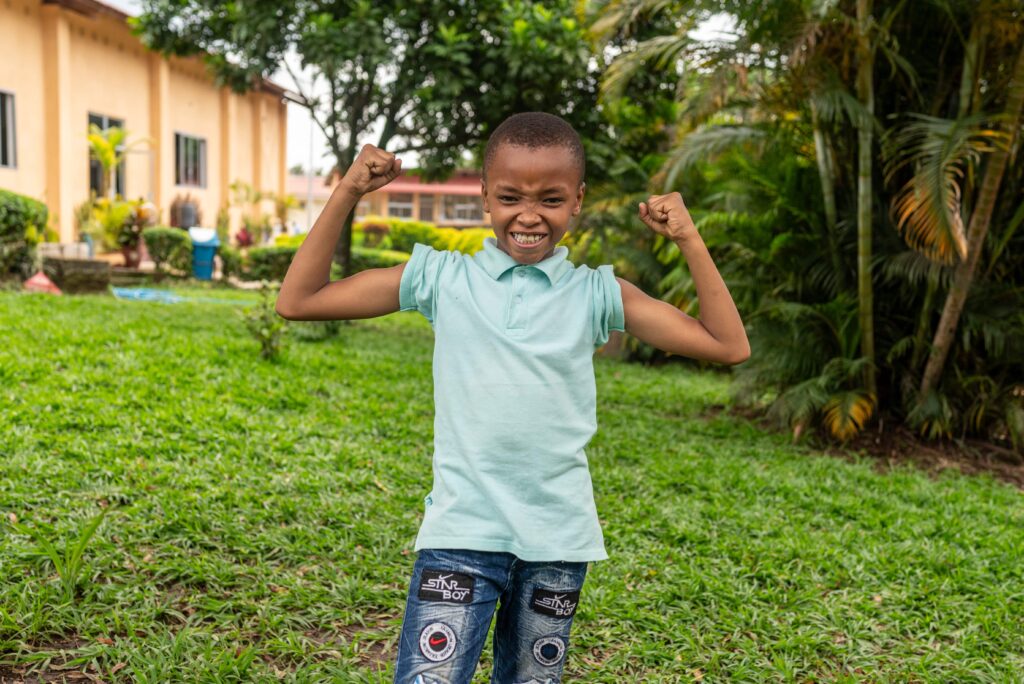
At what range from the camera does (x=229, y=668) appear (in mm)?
2838

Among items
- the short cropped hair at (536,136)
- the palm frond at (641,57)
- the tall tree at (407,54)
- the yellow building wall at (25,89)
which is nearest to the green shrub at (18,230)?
the tall tree at (407,54)

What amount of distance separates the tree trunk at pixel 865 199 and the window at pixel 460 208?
32.0 meters

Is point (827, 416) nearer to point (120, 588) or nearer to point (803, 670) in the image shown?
point (803, 670)

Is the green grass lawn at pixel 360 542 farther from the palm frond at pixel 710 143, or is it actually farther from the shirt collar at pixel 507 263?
the palm frond at pixel 710 143

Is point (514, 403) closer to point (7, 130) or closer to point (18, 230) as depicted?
point (18, 230)

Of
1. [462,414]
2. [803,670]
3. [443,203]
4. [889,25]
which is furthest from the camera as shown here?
[443,203]

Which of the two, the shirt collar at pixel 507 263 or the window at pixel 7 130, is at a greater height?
the window at pixel 7 130

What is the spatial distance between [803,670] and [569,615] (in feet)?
5.54

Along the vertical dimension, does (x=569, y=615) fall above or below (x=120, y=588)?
above

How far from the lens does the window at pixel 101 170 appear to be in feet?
54.0

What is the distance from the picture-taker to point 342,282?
192cm

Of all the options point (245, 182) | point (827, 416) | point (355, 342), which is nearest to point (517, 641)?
point (827, 416)

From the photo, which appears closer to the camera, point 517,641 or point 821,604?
point 517,641

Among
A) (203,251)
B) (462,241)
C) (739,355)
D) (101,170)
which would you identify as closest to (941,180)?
(739,355)
